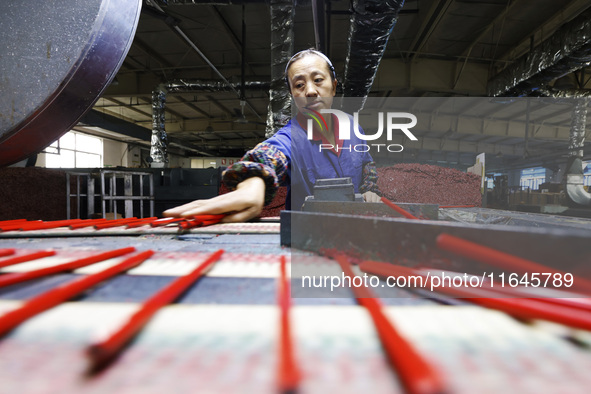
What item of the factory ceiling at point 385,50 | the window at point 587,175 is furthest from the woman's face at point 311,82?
the window at point 587,175

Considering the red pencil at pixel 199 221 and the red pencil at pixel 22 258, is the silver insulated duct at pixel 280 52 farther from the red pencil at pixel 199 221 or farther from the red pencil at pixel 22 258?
the red pencil at pixel 22 258

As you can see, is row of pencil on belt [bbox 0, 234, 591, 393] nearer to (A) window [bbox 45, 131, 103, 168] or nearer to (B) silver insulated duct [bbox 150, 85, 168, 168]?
(B) silver insulated duct [bbox 150, 85, 168, 168]

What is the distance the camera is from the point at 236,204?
3.12ft

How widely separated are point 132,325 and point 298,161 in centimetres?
108

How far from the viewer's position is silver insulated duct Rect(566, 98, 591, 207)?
4.62 m

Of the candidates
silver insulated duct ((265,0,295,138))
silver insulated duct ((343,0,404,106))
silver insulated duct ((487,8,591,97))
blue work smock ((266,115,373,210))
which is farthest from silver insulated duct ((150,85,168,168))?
silver insulated duct ((487,8,591,97))

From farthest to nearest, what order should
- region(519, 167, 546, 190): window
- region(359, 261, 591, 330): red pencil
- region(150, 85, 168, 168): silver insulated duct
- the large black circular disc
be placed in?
region(150, 85, 168, 168): silver insulated duct < region(519, 167, 546, 190): window < the large black circular disc < region(359, 261, 591, 330): red pencil

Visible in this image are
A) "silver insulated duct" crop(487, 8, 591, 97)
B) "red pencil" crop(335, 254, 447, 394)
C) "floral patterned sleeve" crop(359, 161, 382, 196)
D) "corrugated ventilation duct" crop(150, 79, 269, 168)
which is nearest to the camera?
"red pencil" crop(335, 254, 447, 394)

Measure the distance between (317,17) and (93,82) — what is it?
6.53ft

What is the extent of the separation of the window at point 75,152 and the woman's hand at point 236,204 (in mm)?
10331

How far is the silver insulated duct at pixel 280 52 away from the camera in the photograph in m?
2.82

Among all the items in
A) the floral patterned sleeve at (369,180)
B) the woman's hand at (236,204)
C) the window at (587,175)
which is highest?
the window at (587,175)

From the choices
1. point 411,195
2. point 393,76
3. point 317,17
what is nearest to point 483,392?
point 317,17

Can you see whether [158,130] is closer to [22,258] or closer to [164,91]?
[164,91]
